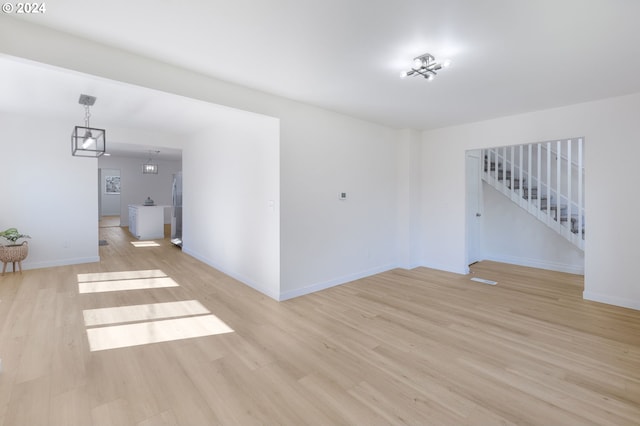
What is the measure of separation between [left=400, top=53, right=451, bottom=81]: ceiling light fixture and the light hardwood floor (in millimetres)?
2430

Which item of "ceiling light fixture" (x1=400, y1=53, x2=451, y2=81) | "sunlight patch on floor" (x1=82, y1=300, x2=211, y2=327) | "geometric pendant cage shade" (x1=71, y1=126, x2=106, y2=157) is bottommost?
"sunlight patch on floor" (x1=82, y1=300, x2=211, y2=327)

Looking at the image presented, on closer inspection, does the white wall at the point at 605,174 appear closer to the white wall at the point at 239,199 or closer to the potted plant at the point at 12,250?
the white wall at the point at 239,199

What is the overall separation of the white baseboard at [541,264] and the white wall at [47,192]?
310 inches

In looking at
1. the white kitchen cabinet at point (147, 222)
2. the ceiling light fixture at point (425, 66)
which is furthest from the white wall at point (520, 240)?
the white kitchen cabinet at point (147, 222)

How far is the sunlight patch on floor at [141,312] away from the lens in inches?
123

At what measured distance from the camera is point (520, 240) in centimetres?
576

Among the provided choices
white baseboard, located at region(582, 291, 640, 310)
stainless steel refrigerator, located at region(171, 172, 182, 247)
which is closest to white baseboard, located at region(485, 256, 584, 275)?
white baseboard, located at region(582, 291, 640, 310)

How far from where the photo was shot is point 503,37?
2.23 m

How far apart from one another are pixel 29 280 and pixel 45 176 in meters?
1.87

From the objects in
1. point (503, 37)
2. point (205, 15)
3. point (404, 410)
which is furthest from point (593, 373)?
point (205, 15)

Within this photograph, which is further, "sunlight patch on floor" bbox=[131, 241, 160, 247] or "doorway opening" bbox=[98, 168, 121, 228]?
"doorway opening" bbox=[98, 168, 121, 228]

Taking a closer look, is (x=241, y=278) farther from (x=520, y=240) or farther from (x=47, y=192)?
(x=520, y=240)

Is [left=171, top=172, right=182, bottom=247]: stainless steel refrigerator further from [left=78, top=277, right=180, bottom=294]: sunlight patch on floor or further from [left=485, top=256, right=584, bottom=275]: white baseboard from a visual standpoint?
[left=485, top=256, right=584, bottom=275]: white baseboard

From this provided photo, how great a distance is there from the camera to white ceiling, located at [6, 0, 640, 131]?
6.31ft
